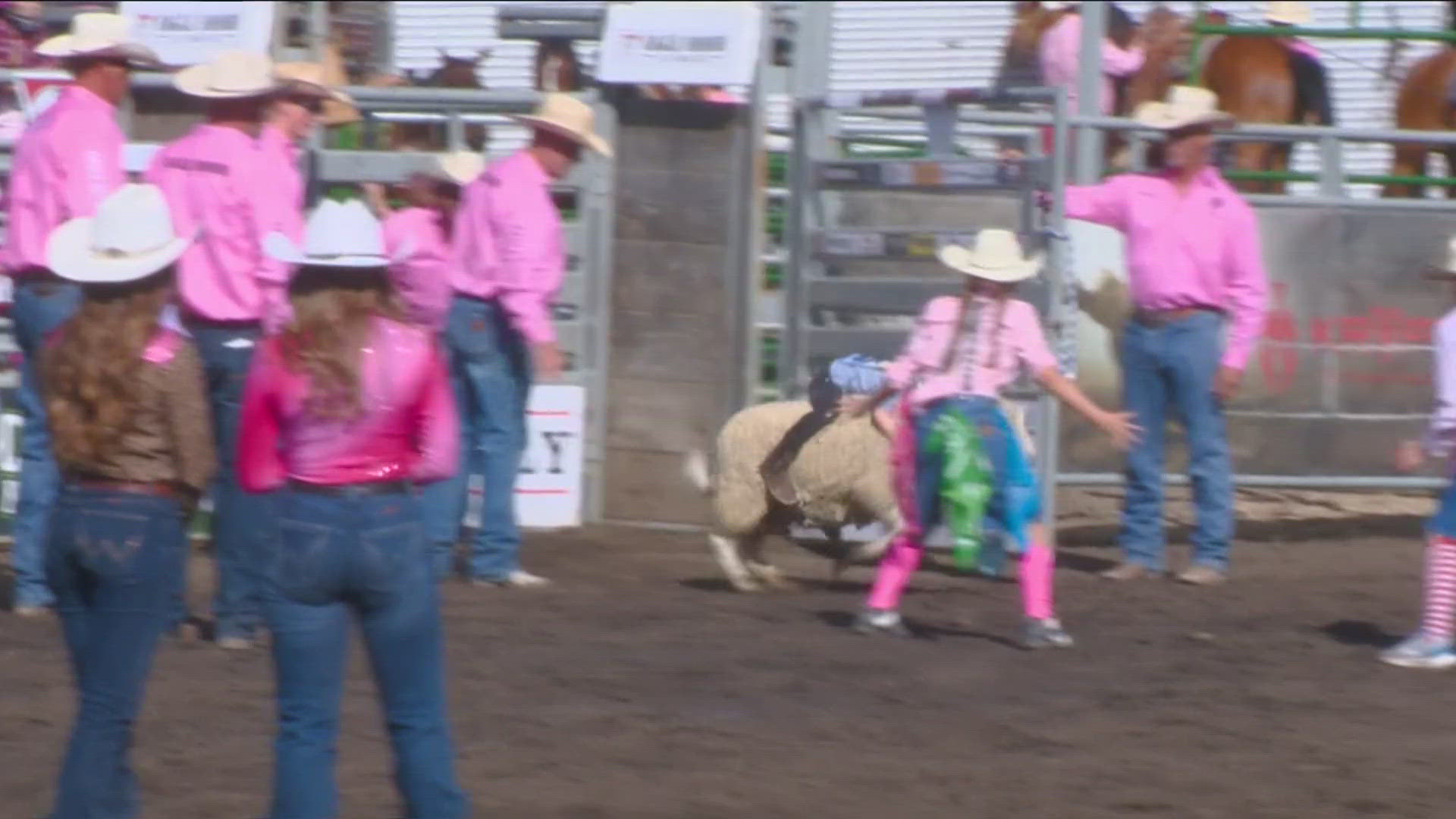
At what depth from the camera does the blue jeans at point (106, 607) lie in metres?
5.52

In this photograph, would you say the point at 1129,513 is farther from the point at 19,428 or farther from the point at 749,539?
the point at 19,428

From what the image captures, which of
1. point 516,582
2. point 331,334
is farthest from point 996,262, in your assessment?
point 331,334

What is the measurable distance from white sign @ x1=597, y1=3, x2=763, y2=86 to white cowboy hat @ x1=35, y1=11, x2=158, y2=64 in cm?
329

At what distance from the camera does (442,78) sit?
1318 cm

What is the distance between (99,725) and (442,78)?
7974 millimetres

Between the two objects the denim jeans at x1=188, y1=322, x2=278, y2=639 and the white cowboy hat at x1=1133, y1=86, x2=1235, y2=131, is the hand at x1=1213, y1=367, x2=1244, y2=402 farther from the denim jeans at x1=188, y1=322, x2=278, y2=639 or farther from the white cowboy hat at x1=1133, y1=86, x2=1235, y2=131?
the denim jeans at x1=188, y1=322, x2=278, y2=639

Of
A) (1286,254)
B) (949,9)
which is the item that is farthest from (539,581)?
(949,9)

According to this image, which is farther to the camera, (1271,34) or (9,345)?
(1271,34)

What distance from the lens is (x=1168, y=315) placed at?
9945 millimetres

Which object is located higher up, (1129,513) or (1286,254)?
(1286,254)

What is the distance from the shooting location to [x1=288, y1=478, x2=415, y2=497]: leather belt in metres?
5.20

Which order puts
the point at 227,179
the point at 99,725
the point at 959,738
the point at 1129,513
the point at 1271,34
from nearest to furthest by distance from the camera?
the point at 99,725
the point at 959,738
the point at 227,179
the point at 1129,513
the point at 1271,34

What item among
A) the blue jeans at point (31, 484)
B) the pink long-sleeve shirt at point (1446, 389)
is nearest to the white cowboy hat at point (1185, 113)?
the pink long-sleeve shirt at point (1446, 389)

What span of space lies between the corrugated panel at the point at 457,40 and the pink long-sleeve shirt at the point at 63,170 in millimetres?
10070
